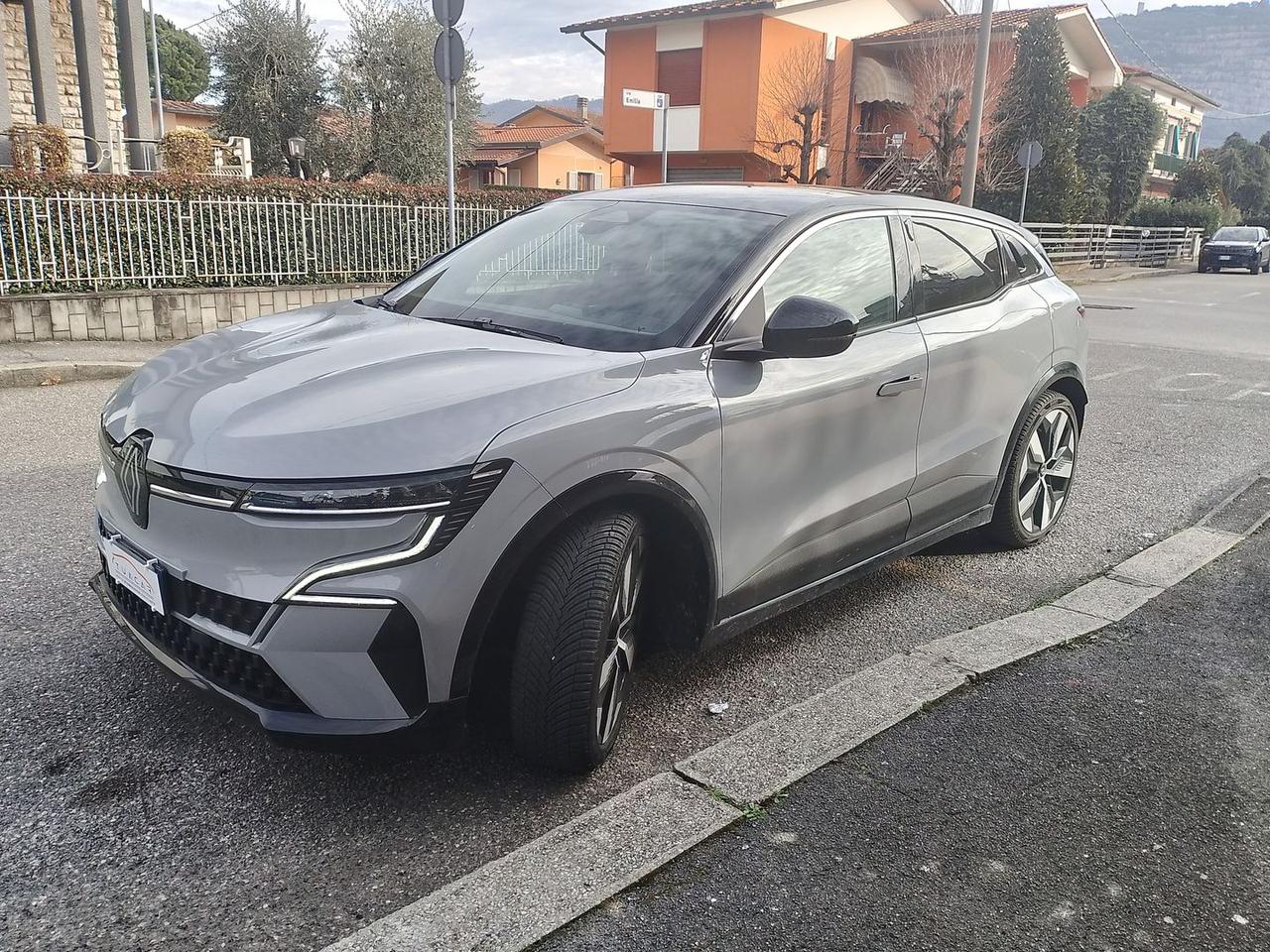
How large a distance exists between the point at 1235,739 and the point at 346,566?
262cm

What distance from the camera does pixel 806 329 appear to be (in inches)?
119

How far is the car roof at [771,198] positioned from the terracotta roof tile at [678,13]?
28.2 meters

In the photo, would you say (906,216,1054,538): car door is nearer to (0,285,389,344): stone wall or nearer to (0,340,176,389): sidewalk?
(0,285,389,344): stone wall

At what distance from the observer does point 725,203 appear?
3676mm

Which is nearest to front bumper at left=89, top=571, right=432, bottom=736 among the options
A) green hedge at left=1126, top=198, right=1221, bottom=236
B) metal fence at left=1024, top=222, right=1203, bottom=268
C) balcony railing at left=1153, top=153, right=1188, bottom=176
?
metal fence at left=1024, top=222, right=1203, bottom=268

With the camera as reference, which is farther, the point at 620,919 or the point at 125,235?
the point at 125,235

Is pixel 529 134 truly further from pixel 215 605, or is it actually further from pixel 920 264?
pixel 215 605

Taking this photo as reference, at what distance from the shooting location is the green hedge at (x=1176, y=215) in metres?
40.1

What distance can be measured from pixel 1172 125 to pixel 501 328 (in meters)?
58.6

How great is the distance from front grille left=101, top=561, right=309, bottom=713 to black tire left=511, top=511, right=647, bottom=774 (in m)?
0.53

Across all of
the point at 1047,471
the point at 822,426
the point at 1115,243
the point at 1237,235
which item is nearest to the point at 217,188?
the point at 1047,471

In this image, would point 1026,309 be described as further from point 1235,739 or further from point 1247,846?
point 1247,846

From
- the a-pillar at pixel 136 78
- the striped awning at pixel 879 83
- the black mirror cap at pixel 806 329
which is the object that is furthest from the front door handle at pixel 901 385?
the striped awning at pixel 879 83

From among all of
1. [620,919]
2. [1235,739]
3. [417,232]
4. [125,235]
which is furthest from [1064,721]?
[417,232]
